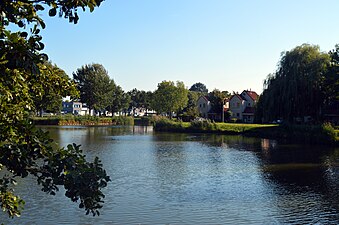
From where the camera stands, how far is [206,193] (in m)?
15.6

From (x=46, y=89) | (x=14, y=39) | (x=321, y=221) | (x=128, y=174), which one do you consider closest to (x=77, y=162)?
(x=14, y=39)

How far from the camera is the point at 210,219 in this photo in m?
12.2

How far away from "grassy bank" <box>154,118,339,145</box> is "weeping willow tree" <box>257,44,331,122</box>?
1.96 m

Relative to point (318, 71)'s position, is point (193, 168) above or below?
below

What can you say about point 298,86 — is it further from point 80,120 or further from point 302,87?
point 80,120

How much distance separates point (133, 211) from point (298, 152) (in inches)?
789

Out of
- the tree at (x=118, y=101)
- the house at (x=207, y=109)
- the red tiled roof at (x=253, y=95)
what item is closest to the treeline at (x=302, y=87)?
the red tiled roof at (x=253, y=95)

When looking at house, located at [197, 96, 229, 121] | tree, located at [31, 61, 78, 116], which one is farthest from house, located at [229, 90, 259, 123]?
tree, located at [31, 61, 78, 116]

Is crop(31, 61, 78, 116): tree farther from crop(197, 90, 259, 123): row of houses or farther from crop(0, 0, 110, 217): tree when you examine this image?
crop(197, 90, 259, 123): row of houses

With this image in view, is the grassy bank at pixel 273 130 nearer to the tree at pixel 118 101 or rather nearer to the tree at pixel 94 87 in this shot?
the tree at pixel 94 87

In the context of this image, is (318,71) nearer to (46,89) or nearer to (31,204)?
(31,204)

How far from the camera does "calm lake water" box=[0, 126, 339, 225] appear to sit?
1230 centimetres

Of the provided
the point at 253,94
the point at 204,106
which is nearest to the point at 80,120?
the point at 204,106

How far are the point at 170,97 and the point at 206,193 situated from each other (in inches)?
2682
